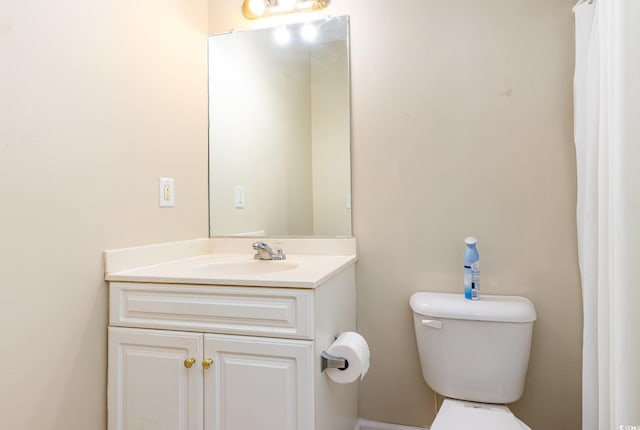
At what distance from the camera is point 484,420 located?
120 cm

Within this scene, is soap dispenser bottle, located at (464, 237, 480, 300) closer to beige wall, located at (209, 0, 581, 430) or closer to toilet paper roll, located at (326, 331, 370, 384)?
beige wall, located at (209, 0, 581, 430)

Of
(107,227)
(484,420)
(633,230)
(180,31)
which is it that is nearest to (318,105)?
(180,31)

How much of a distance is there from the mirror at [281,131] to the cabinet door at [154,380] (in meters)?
0.69

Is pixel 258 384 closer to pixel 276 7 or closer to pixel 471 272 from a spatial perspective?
pixel 471 272

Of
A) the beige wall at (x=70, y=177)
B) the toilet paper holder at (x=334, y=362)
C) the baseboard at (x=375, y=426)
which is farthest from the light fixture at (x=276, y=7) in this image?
the baseboard at (x=375, y=426)

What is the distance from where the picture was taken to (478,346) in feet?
4.34

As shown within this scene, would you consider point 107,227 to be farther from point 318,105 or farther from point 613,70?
point 613,70

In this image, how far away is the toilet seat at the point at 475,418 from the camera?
1.16m

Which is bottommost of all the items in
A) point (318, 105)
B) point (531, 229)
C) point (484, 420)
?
point (484, 420)

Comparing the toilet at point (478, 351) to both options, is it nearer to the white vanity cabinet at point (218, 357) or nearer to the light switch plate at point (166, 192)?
the white vanity cabinet at point (218, 357)

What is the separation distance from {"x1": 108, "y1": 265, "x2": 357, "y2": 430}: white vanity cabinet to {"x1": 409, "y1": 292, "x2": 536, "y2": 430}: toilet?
1.35ft

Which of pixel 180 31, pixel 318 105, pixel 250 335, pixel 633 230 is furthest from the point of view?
pixel 318 105

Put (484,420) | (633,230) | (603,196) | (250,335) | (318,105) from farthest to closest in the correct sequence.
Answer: (318,105)
(484,420)
(250,335)
(603,196)
(633,230)

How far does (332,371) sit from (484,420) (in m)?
0.51
